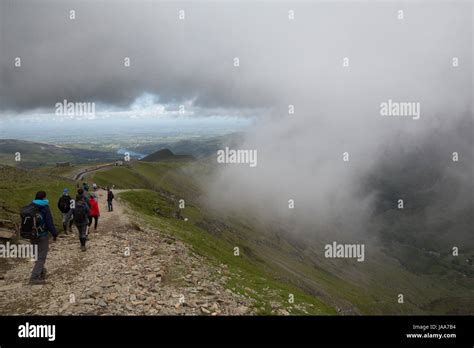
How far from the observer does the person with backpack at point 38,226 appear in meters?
17.3

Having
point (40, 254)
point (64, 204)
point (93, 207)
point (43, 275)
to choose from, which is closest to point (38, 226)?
point (40, 254)

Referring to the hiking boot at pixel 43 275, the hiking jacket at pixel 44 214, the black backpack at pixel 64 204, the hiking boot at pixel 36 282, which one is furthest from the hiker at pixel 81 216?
the hiking boot at pixel 36 282

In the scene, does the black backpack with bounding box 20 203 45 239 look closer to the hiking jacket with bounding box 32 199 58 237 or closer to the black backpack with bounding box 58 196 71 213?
the hiking jacket with bounding box 32 199 58 237

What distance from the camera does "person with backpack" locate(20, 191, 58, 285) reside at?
17.3 meters

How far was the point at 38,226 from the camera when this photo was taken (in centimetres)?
1755

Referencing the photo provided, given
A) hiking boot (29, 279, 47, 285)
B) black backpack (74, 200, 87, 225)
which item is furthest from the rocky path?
black backpack (74, 200, 87, 225)

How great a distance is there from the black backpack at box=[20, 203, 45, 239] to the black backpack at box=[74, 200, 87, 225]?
648cm

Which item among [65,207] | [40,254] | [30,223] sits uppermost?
[30,223]

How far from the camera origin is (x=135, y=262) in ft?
77.4

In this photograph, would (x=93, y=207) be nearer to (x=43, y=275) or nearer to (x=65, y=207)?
(x=65, y=207)

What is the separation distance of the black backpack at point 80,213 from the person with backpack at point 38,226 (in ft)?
18.8

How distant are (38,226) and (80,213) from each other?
6578 mm
